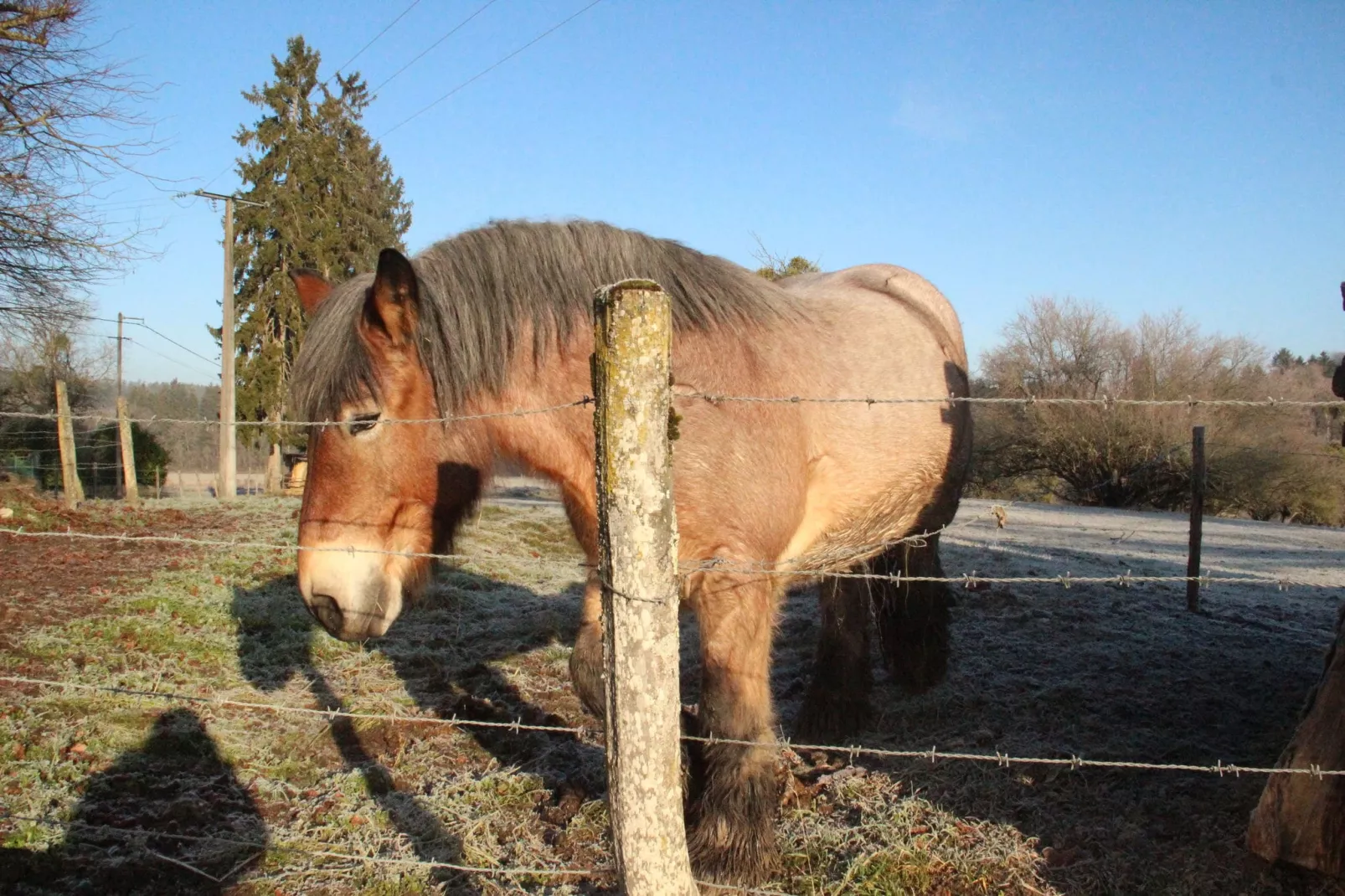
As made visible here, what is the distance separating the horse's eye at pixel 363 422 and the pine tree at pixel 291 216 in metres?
16.9

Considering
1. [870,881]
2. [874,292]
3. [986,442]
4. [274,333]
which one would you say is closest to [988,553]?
[874,292]

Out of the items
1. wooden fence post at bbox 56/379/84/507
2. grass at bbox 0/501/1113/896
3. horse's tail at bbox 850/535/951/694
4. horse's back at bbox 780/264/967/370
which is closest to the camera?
grass at bbox 0/501/1113/896

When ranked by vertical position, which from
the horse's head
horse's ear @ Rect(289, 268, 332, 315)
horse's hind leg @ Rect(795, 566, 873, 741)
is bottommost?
horse's hind leg @ Rect(795, 566, 873, 741)

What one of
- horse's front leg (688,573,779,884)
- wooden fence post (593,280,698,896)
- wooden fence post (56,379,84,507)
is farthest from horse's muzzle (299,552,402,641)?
wooden fence post (56,379,84,507)

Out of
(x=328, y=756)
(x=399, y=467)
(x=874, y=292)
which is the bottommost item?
(x=328, y=756)

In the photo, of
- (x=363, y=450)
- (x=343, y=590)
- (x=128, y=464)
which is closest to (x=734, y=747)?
(x=343, y=590)

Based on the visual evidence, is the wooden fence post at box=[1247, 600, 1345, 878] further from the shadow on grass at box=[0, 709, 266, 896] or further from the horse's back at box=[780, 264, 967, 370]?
the shadow on grass at box=[0, 709, 266, 896]

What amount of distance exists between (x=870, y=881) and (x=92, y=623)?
17.8ft

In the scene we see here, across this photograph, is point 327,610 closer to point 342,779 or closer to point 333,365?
point 333,365

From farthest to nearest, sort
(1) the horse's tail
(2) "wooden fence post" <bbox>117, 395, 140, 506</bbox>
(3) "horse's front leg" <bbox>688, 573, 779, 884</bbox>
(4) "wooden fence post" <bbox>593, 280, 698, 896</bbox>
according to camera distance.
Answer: (2) "wooden fence post" <bbox>117, 395, 140, 506</bbox> → (1) the horse's tail → (3) "horse's front leg" <bbox>688, 573, 779, 884</bbox> → (4) "wooden fence post" <bbox>593, 280, 698, 896</bbox>

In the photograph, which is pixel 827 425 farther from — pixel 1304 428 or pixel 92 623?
pixel 1304 428

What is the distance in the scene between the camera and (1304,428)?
16047 mm

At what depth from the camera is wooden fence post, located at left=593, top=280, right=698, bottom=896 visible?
1614mm

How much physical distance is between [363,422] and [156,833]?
1.62 m
